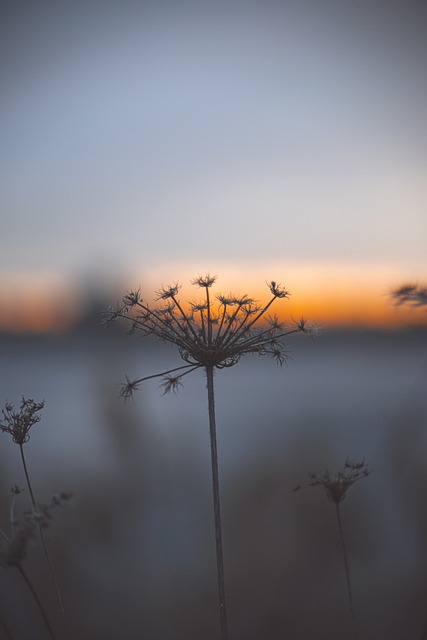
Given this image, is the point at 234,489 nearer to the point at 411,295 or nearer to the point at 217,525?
the point at 411,295

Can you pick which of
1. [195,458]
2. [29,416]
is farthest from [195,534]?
[29,416]

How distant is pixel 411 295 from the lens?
10.3ft

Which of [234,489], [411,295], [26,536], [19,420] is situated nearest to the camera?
[26,536]

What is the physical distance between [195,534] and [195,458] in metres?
1.19

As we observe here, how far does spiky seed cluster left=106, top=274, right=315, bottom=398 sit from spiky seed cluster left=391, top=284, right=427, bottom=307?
0.69 m

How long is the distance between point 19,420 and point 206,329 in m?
0.91

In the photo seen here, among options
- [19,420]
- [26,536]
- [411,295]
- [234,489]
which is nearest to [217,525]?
[26,536]

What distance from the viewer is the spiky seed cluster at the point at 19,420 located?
261 centimetres

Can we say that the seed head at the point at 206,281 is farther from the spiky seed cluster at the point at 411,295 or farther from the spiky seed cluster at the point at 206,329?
the spiky seed cluster at the point at 411,295

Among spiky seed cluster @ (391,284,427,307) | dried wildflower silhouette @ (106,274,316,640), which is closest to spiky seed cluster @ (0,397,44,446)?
dried wildflower silhouette @ (106,274,316,640)

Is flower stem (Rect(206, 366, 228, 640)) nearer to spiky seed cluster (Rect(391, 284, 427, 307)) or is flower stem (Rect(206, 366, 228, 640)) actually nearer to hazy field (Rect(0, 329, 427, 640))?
hazy field (Rect(0, 329, 427, 640))

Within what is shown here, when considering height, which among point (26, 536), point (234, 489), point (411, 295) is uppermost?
point (411, 295)

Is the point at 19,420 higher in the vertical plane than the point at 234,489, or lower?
higher

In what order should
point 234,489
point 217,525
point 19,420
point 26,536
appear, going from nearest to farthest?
point 26,536
point 217,525
point 19,420
point 234,489
